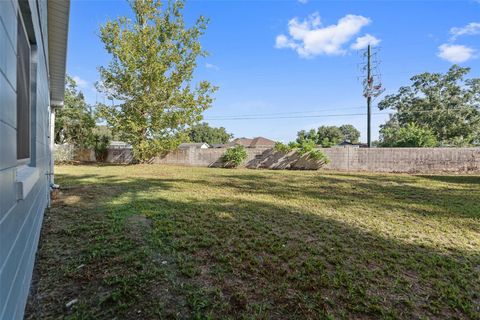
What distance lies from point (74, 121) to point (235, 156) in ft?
41.3

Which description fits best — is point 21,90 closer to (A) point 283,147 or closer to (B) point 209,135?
(A) point 283,147

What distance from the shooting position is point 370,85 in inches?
652

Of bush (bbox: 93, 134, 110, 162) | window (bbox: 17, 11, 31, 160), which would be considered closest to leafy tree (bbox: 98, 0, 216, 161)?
bush (bbox: 93, 134, 110, 162)

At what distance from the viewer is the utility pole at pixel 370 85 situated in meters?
15.6

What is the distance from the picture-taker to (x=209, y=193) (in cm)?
607

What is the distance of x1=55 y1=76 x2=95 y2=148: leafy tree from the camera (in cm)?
1805

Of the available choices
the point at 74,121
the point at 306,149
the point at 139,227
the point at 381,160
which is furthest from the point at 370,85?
the point at 74,121

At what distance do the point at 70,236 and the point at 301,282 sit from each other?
2652mm

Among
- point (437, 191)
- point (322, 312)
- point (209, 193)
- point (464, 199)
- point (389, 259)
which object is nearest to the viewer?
point (322, 312)

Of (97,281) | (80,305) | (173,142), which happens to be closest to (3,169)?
(80,305)

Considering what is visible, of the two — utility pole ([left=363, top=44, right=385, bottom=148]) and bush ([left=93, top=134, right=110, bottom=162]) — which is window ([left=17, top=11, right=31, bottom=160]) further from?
bush ([left=93, top=134, right=110, bottom=162])

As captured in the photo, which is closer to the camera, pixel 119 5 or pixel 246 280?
pixel 246 280

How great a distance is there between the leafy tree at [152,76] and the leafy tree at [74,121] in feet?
17.2

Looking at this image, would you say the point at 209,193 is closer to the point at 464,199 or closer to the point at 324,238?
the point at 324,238
